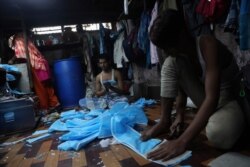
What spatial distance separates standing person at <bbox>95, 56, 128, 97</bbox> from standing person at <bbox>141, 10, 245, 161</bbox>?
173 cm

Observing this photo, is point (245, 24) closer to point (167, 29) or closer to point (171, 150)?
point (167, 29)

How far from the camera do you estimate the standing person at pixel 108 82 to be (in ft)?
10.2

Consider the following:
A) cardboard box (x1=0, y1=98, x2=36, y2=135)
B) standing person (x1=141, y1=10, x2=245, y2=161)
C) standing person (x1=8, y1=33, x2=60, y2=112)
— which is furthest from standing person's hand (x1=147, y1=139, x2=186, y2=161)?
standing person (x1=8, y1=33, x2=60, y2=112)

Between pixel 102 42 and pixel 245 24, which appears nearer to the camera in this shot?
pixel 245 24

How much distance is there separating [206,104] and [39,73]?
3400 millimetres

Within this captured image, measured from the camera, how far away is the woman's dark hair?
1.09 m

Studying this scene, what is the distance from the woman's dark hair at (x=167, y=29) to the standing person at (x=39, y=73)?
9.87 ft

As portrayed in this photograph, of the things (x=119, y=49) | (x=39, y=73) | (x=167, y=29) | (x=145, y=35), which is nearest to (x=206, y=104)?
(x=167, y=29)

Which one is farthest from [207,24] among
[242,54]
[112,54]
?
[112,54]

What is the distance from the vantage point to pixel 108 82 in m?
3.09

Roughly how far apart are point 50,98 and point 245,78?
11.5ft

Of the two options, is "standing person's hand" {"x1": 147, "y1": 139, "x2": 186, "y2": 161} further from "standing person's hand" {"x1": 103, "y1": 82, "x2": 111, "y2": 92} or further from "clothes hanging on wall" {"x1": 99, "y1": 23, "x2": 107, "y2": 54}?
"clothes hanging on wall" {"x1": 99, "y1": 23, "x2": 107, "y2": 54}

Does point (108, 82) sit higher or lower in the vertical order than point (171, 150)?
higher

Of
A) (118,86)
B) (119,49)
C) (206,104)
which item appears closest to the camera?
(206,104)
